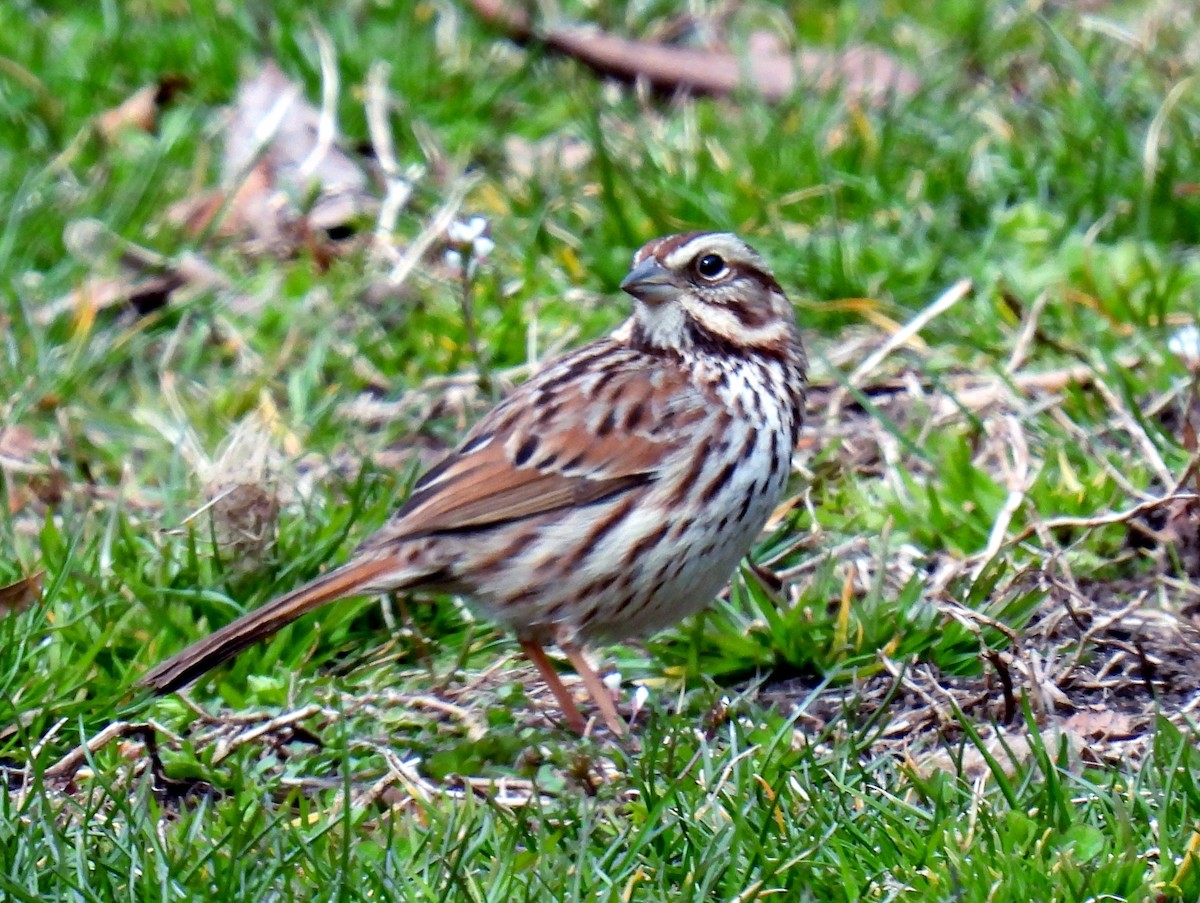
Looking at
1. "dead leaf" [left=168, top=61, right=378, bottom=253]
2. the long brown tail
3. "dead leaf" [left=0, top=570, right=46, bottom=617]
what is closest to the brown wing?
the long brown tail

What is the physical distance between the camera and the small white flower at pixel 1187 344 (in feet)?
19.2

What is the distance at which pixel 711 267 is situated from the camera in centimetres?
506

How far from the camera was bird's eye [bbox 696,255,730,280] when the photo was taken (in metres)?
5.04

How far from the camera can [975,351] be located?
245 inches

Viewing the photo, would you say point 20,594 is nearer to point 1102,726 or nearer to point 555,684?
point 555,684

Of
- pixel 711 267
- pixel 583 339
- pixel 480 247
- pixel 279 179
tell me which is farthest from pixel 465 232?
pixel 279 179

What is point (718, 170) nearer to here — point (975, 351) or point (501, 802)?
point (975, 351)

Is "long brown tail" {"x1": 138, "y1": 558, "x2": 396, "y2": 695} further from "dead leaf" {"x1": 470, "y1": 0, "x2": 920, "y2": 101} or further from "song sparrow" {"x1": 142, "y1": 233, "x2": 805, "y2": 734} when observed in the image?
"dead leaf" {"x1": 470, "y1": 0, "x2": 920, "y2": 101}

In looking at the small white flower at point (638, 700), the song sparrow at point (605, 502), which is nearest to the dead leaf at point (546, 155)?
the song sparrow at point (605, 502)

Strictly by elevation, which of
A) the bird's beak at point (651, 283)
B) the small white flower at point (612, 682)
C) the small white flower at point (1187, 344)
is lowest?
the small white flower at point (612, 682)

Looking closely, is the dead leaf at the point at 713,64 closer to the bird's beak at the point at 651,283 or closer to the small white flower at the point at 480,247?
the small white flower at the point at 480,247

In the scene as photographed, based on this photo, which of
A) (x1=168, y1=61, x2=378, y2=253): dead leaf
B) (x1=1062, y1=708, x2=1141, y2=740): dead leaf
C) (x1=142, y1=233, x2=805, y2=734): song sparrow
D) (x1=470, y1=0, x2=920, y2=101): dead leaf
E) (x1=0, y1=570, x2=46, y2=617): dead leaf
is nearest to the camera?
(x1=1062, y1=708, x2=1141, y2=740): dead leaf

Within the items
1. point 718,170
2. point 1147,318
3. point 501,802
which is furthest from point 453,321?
point 501,802

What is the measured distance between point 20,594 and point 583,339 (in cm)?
222
